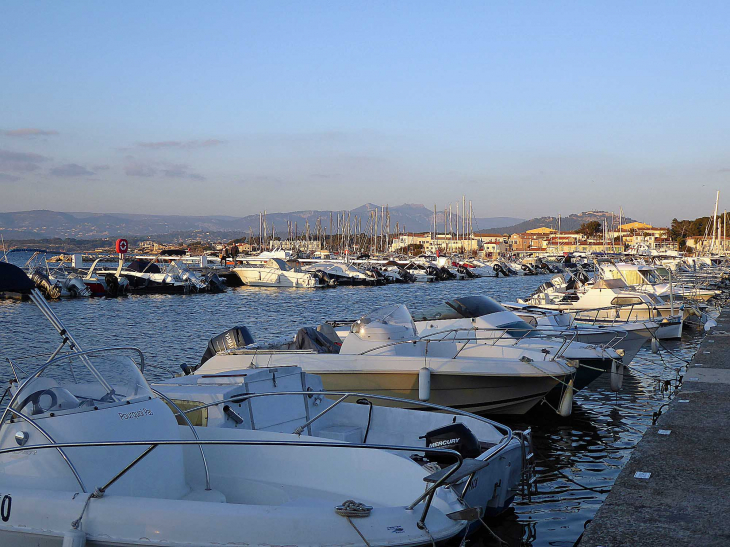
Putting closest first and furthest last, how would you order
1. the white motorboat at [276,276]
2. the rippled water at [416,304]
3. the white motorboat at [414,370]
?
the rippled water at [416,304] < the white motorboat at [414,370] < the white motorboat at [276,276]

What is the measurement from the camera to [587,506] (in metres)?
9.39

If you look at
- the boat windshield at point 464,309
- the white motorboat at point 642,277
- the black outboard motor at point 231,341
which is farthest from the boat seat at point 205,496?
the white motorboat at point 642,277

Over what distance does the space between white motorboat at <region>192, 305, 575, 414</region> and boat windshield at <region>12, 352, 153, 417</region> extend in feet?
20.7

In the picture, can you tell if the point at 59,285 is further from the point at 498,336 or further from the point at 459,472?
the point at 459,472

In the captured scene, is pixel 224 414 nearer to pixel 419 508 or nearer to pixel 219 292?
pixel 419 508

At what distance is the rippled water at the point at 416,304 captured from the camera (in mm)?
9398

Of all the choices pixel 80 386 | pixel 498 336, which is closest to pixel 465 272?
pixel 498 336

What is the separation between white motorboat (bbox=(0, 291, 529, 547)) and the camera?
5500mm

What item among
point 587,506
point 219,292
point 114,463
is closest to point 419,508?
point 114,463

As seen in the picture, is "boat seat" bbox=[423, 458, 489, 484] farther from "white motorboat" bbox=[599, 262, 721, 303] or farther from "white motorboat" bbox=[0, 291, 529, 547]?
"white motorboat" bbox=[599, 262, 721, 303]

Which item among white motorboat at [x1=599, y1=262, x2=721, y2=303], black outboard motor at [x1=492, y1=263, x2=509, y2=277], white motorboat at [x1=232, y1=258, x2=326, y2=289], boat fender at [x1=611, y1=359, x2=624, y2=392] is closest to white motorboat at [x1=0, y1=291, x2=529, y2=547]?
boat fender at [x1=611, y1=359, x2=624, y2=392]

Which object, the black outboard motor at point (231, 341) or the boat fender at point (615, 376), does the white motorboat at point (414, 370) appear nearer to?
the black outboard motor at point (231, 341)

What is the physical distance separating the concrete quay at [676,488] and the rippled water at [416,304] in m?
1.24

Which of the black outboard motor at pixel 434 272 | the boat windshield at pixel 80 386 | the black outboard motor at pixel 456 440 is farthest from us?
the black outboard motor at pixel 434 272
